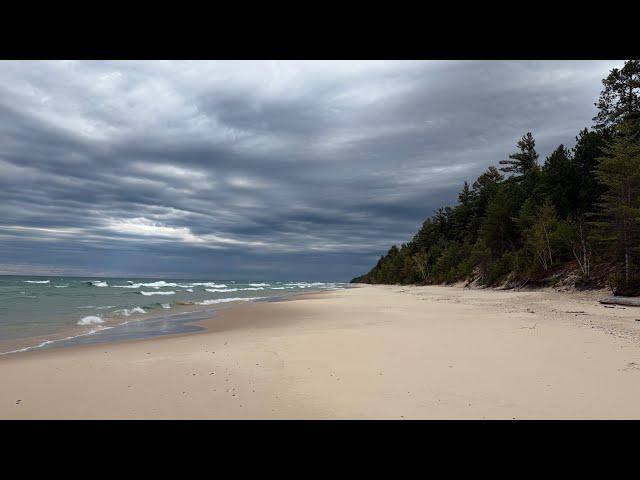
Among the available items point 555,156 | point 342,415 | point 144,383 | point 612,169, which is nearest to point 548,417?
point 342,415

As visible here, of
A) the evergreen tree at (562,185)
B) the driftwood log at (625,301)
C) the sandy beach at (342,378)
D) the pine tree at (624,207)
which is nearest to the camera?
the sandy beach at (342,378)

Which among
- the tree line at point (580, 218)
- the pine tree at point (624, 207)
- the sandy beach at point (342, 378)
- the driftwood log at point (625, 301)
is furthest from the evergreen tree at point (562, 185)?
the sandy beach at point (342, 378)

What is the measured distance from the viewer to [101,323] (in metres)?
16.0

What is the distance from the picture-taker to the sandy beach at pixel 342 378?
452cm

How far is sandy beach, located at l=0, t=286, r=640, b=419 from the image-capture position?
14.8 ft

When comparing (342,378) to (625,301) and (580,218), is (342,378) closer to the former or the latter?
(625,301)

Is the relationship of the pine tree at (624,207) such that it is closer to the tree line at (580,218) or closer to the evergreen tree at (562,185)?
the tree line at (580,218)

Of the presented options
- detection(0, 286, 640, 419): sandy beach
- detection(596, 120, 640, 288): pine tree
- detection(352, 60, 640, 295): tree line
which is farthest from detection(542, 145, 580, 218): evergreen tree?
detection(0, 286, 640, 419): sandy beach

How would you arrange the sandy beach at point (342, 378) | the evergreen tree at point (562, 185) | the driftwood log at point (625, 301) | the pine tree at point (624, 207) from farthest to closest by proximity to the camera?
1. the evergreen tree at point (562, 185)
2. the pine tree at point (624, 207)
3. the driftwood log at point (625, 301)
4. the sandy beach at point (342, 378)

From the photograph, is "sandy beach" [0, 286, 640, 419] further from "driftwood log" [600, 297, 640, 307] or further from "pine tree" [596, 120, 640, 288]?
"pine tree" [596, 120, 640, 288]

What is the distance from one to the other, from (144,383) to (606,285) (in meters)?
28.9

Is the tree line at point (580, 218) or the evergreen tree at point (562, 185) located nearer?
the tree line at point (580, 218)

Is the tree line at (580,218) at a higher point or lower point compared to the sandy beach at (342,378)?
higher

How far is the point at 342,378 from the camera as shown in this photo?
5820 mm
